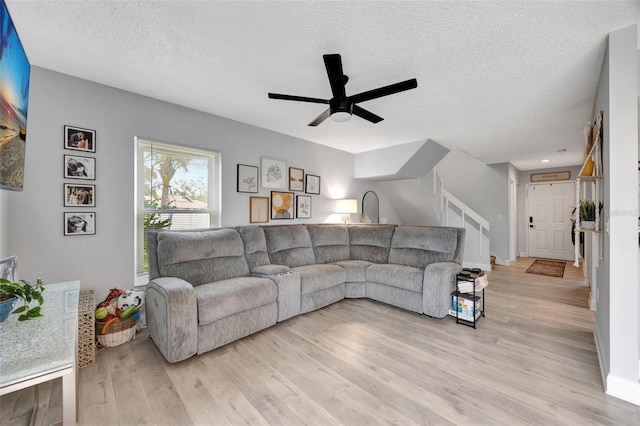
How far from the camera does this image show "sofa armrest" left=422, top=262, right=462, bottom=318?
9.69ft

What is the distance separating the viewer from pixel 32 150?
7.22 ft

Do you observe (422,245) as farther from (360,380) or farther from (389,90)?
(389,90)

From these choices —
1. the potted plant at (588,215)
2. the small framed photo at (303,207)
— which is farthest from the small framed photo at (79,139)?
the potted plant at (588,215)

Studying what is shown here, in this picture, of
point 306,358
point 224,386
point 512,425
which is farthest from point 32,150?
point 512,425

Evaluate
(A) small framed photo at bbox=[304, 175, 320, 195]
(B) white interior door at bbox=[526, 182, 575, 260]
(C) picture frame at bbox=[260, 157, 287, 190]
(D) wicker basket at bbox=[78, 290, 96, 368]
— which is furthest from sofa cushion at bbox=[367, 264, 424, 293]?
(B) white interior door at bbox=[526, 182, 575, 260]

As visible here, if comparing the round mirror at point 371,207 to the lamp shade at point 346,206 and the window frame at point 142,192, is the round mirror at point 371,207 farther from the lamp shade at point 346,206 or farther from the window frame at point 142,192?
the window frame at point 142,192

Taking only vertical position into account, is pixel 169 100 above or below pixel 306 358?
above

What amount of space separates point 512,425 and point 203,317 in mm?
2207

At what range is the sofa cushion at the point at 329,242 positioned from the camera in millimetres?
3994

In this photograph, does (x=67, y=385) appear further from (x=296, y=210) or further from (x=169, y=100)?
(x=296, y=210)

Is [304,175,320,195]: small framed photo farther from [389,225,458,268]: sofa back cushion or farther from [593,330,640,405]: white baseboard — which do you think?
[593,330,640,405]: white baseboard

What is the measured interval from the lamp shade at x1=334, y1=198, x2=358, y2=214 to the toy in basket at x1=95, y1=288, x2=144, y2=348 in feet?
10.3

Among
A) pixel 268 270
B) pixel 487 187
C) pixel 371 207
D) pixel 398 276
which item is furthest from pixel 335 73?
pixel 487 187

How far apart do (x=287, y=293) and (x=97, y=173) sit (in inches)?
86.4
